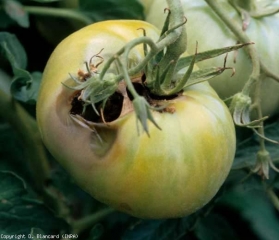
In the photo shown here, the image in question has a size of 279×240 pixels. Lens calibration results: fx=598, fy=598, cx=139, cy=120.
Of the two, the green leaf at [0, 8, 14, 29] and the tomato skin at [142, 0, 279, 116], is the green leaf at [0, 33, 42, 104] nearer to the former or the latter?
the green leaf at [0, 8, 14, 29]

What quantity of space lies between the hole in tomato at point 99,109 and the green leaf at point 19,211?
0.17 meters

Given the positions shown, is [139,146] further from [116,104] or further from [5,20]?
[5,20]

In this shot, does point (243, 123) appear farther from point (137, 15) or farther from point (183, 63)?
point (137, 15)

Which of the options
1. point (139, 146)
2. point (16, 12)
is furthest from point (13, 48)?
point (139, 146)

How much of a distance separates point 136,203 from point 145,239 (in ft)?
0.60

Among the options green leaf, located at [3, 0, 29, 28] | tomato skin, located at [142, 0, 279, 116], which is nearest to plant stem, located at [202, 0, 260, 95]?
tomato skin, located at [142, 0, 279, 116]

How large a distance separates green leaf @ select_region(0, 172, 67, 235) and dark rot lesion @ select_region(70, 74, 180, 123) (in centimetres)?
17

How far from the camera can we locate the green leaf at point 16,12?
2.32 ft

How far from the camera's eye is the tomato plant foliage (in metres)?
0.63

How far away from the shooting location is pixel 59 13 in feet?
2.41

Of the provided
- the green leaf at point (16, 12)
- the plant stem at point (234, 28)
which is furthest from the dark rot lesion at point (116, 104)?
the green leaf at point (16, 12)

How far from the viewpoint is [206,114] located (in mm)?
494

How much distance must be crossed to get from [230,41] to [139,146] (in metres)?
0.21

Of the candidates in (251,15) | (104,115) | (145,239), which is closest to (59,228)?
(145,239)
